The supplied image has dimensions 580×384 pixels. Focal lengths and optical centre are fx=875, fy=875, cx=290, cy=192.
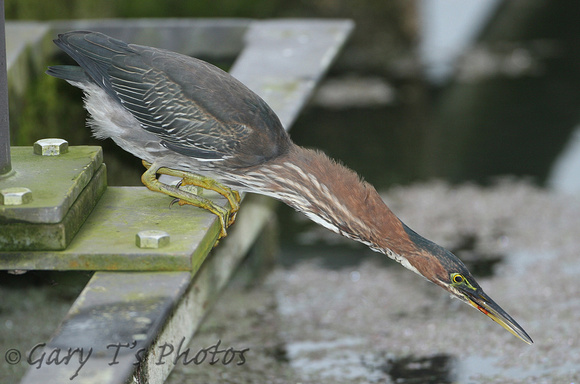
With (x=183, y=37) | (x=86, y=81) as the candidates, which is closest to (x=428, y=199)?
(x=183, y=37)

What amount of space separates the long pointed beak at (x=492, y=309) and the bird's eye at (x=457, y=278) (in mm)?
57

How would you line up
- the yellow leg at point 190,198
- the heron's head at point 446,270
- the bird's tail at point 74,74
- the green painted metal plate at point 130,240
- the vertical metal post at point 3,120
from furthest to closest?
the bird's tail at point 74,74, the yellow leg at point 190,198, the heron's head at point 446,270, the vertical metal post at point 3,120, the green painted metal plate at point 130,240

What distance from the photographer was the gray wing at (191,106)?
4.08 m

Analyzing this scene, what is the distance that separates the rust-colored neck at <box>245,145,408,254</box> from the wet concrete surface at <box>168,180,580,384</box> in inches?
53.9

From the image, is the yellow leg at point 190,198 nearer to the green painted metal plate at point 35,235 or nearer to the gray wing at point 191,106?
the gray wing at point 191,106

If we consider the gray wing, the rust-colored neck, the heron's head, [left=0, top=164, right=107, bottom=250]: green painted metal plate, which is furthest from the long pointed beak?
[left=0, top=164, right=107, bottom=250]: green painted metal plate

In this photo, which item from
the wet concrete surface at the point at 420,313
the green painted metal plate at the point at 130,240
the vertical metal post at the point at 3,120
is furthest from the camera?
the wet concrete surface at the point at 420,313

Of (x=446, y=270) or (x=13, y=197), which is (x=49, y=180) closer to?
(x=13, y=197)

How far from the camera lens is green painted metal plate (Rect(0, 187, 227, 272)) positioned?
339 centimetres

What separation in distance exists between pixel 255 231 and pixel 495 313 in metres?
2.64

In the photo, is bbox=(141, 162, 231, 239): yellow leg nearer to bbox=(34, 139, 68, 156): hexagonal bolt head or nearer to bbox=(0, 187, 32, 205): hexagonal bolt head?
bbox=(34, 139, 68, 156): hexagonal bolt head

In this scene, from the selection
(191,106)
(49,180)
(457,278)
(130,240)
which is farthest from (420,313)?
(49,180)

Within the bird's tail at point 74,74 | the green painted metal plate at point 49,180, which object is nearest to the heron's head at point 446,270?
the green painted metal plate at point 49,180

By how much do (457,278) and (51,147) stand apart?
194cm
